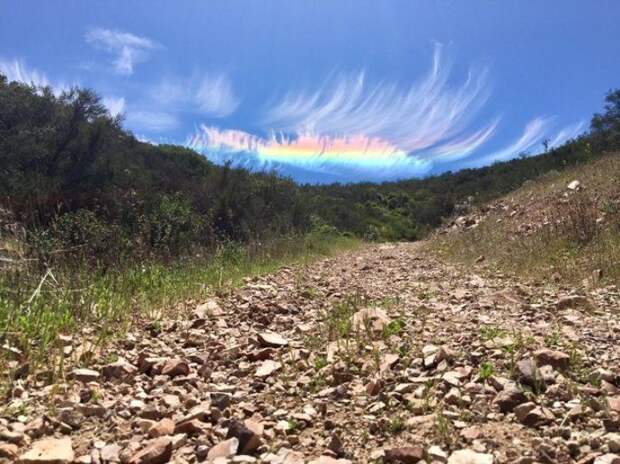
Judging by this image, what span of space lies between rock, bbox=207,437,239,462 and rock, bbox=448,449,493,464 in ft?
3.29

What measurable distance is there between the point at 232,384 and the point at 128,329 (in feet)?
5.32

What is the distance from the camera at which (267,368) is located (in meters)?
3.63

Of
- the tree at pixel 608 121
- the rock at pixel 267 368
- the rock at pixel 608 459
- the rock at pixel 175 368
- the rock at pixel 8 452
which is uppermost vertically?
the tree at pixel 608 121

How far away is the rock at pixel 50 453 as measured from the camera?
7.66ft

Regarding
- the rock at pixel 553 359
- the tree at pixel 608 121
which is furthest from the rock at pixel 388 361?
the tree at pixel 608 121

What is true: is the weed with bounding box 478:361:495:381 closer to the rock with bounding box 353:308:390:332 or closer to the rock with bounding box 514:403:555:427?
the rock with bounding box 514:403:555:427

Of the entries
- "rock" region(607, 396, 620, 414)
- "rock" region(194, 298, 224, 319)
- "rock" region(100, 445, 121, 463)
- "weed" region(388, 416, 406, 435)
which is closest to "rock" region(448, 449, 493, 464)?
"weed" region(388, 416, 406, 435)

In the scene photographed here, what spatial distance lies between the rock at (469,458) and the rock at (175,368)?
2.00 m

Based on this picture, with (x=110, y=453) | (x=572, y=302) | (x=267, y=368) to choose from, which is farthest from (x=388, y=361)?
(x=572, y=302)

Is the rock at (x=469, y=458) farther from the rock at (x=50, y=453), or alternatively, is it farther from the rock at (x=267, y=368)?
the rock at (x=50, y=453)

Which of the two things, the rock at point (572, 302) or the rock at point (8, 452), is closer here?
the rock at point (8, 452)

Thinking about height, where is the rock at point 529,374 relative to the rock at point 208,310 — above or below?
below

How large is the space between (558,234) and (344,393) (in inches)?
303

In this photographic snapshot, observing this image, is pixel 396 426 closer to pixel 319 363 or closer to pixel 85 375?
pixel 319 363
